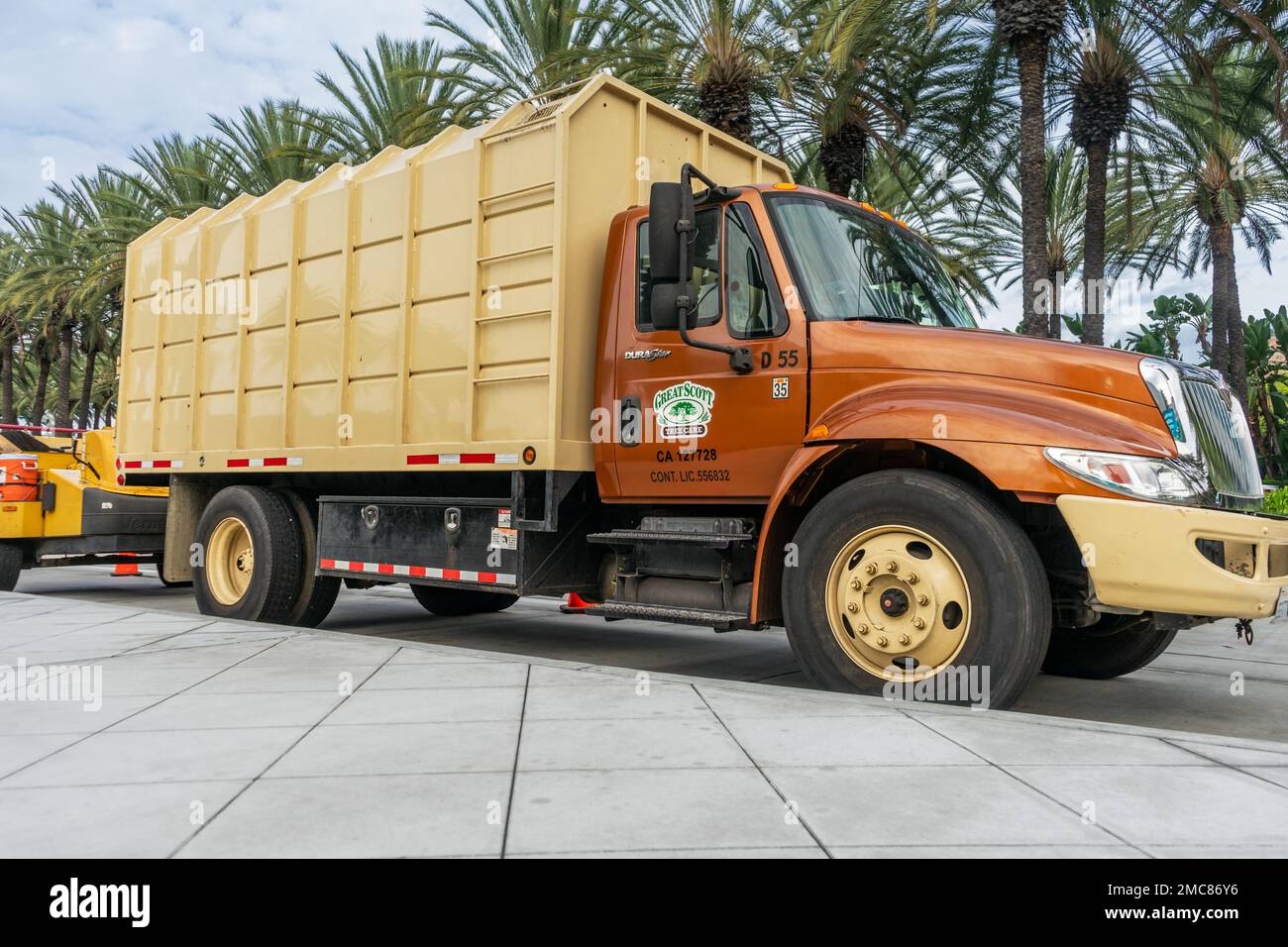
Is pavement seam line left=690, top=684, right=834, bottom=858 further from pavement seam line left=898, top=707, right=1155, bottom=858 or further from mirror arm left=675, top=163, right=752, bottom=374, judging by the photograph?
mirror arm left=675, top=163, right=752, bottom=374

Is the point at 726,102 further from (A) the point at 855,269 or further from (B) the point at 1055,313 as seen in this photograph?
(A) the point at 855,269

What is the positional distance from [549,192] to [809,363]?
7.05ft

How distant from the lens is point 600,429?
6.66m

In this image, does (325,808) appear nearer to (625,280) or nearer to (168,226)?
(625,280)

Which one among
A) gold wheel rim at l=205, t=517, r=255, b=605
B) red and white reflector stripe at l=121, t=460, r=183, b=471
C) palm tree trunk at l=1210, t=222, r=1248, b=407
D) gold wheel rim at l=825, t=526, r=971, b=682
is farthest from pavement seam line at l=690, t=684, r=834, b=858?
palm tree trunk at l=1210, t=222, r=1248, b=407

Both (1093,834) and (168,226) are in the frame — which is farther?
(168,226)

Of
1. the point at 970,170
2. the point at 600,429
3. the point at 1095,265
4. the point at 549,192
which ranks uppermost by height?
the point at 970,170

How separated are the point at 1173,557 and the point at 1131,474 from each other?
40 cm

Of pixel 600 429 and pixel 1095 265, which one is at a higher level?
pixel 1095 265

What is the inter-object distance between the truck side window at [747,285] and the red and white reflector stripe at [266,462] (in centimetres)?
406

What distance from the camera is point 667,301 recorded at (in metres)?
5.78

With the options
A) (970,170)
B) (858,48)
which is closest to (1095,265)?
(970,170)

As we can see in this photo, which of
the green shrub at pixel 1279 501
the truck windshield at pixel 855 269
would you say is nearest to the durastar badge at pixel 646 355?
the truck windshield at pixel 855 269

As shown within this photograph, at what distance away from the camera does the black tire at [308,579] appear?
8.85m
